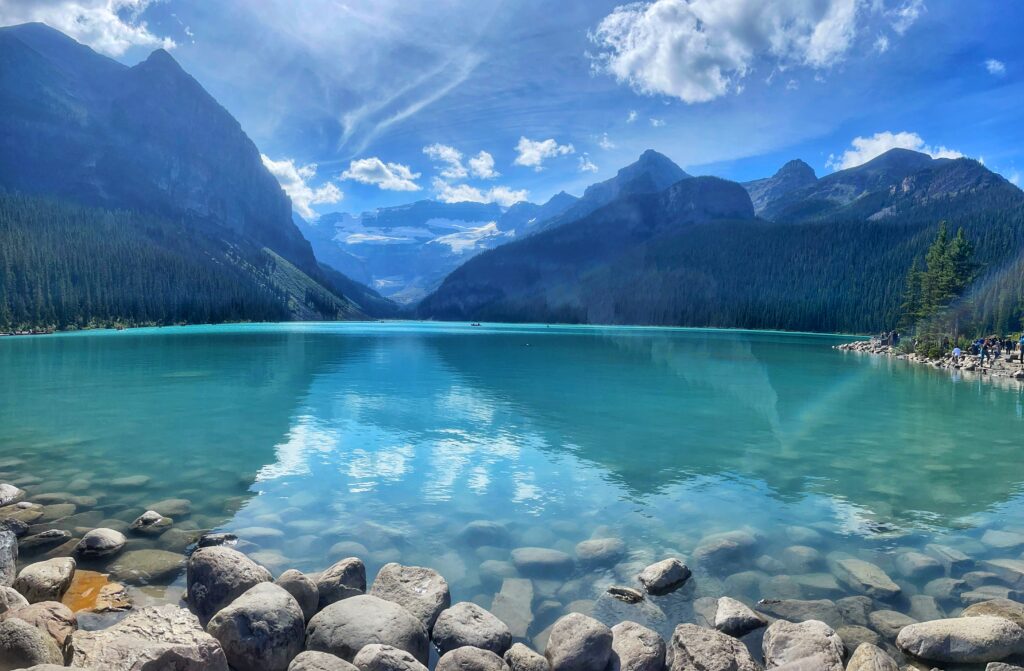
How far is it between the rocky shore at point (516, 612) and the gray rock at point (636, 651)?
26mm

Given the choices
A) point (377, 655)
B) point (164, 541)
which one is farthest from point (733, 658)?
point (164, 541)

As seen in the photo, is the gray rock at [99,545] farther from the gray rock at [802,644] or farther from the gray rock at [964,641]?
the gray rock at [964,641]

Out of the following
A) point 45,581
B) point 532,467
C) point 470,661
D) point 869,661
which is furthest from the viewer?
point 532,467

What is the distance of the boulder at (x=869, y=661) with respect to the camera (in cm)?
862

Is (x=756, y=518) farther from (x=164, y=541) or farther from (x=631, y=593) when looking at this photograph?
(x=164, y=541)

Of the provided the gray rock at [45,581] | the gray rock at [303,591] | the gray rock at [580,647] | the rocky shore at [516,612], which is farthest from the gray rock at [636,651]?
the gray rock at [45,581]

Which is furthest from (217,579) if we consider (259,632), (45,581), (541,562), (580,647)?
(541,562)

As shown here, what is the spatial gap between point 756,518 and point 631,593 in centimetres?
682

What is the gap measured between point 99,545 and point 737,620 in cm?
1316

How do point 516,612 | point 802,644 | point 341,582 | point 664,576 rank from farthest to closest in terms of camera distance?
point 664,576
point 516,612
point 341,582
point 802,644

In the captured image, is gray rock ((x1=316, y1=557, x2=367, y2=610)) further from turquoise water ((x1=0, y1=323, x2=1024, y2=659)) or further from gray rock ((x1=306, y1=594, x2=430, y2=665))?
turquoise water ((x1=0, y1=323, x2=1024, y2=659))

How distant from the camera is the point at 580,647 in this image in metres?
9.03

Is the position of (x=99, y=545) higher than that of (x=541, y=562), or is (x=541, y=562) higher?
(x=99, y=545)

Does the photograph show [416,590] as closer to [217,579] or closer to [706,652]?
[217,579]
